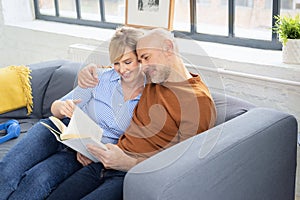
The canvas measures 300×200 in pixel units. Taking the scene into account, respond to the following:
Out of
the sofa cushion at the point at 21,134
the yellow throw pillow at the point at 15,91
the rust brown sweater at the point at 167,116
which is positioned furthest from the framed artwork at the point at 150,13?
the rust brown sweater at the point at 167,116

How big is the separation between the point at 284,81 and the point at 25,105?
1470 mm

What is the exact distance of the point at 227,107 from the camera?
2160 millimetres

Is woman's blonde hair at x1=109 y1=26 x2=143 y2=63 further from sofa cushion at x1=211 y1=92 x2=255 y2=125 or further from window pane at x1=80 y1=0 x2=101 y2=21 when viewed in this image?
window pane at x1=80 y1=0 x2=101 y2=21

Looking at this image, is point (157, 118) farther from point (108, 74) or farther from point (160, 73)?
point (108, 74)

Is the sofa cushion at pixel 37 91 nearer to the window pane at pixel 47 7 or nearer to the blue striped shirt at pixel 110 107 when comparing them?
the blue striped shirt at pixel 110 107

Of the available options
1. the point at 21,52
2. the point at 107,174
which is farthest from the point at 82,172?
the point at 21,52

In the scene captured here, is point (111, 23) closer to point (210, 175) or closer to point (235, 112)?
point (235, 112)

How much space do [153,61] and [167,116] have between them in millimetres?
222

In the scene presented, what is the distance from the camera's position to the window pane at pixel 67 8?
154 inches

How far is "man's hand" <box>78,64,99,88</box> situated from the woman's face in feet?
0.55

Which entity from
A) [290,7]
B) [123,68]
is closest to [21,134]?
[123,68]

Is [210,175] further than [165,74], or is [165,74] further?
[165,74]

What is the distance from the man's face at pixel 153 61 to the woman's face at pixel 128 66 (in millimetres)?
30

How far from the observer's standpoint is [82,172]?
1.96m
